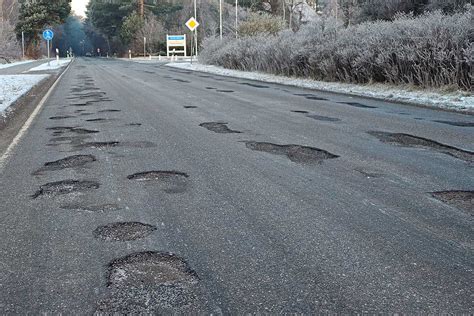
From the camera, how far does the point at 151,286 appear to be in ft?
8.59

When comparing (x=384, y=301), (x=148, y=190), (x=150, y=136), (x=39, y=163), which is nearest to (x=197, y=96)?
(x=150, y=136)

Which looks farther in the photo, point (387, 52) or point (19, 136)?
point (387, 52)

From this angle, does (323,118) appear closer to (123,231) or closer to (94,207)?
(94,207)

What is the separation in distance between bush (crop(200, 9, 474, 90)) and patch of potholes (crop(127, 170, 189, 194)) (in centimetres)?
951

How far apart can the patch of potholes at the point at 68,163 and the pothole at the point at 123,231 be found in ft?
6.75

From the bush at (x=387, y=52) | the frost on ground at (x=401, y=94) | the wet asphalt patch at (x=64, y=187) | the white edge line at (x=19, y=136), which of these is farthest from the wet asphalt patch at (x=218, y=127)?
the bush at (x=387, y=52)

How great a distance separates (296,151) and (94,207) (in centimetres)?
297

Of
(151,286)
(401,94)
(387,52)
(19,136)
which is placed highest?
(387,52)

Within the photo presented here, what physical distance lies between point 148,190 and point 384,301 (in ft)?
8.58

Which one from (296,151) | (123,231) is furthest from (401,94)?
(123,231)

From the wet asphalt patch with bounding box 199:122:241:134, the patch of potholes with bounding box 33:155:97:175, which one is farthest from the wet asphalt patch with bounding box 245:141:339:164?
the patch of potholes with bounding box 33:155:97:175

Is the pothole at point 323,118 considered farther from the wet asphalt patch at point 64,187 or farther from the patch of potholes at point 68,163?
the wet asphalt patch at point 64,187

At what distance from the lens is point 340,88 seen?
15.6 m

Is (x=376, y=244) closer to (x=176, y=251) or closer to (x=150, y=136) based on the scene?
(x=176, y=251)
